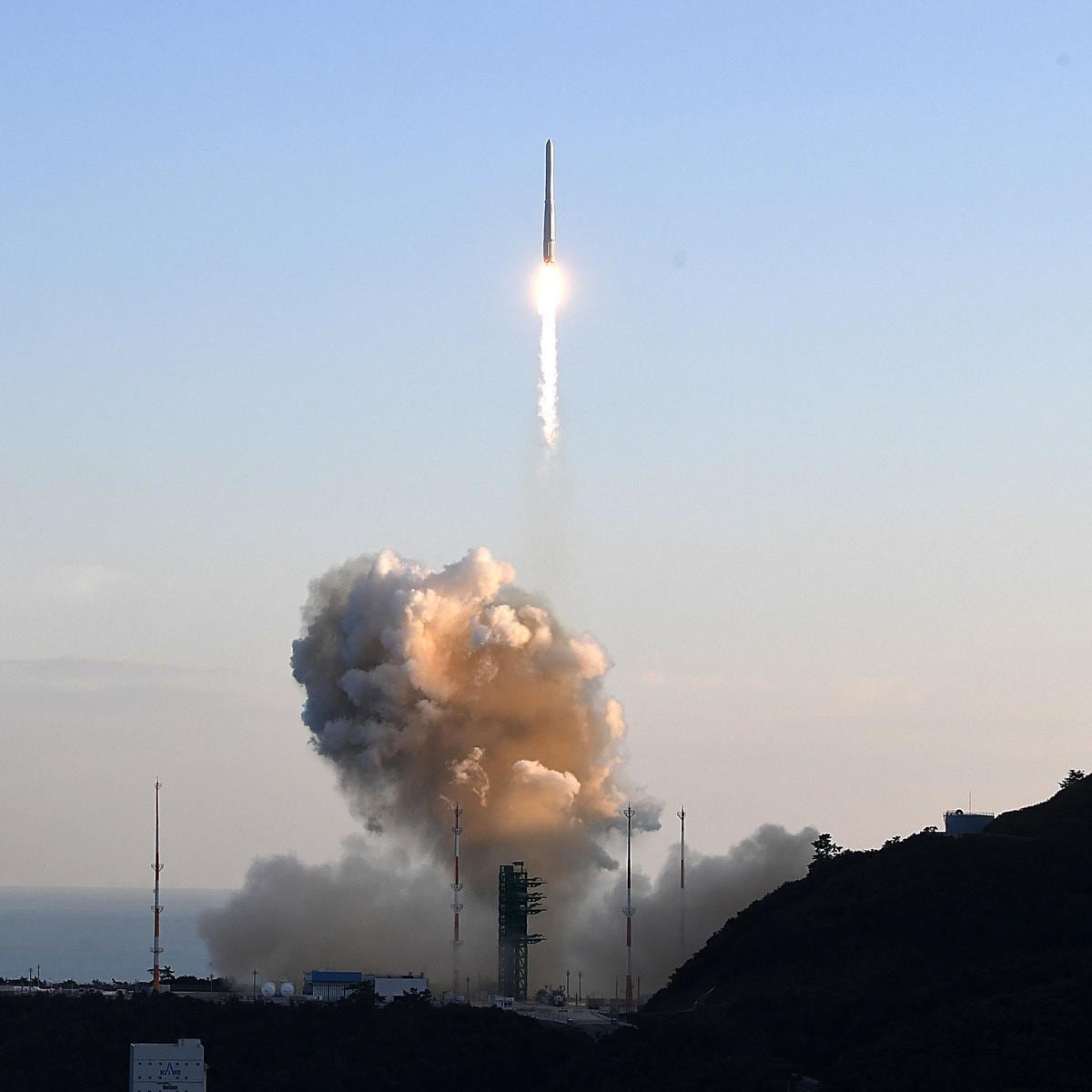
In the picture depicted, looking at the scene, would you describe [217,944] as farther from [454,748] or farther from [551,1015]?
[551,1015]

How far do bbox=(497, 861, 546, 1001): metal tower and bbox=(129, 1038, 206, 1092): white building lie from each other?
25.5m

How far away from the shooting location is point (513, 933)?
10812cm

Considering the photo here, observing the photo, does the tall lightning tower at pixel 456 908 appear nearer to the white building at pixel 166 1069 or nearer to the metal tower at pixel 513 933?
the metal tower at pixel 513 933

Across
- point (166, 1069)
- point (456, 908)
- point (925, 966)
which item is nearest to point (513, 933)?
point (456, 908)

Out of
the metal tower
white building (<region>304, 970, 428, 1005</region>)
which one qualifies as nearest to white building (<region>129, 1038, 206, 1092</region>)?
white building (<region>304, 970, 428, 1005</region>)

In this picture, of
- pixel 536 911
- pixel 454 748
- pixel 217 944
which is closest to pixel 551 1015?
pixel 536 911

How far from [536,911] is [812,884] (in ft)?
46.8

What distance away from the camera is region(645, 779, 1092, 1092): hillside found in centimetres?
7562

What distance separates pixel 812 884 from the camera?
103m

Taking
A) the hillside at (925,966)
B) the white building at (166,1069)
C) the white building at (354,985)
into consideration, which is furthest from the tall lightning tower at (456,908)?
the white building at (166,1069)

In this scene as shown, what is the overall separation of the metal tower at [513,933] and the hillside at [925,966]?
8.86m

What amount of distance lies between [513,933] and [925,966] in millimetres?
25622

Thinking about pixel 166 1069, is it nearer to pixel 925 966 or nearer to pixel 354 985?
pixel 354 985

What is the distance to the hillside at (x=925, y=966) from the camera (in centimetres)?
7562
